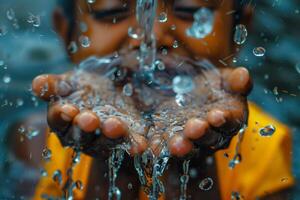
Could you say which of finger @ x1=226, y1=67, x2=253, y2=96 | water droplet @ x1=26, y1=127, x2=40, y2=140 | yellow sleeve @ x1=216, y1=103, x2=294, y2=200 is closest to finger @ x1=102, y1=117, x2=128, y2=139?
finger @ x1=226, y1=67, x2=253, y2=96

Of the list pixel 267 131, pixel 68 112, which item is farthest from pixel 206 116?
pixel 267 131

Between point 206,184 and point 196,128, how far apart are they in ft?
1.43

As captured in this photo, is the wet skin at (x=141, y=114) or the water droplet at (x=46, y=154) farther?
the water droplet at (x=46, y=154)

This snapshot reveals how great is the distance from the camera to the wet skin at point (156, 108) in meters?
0.94

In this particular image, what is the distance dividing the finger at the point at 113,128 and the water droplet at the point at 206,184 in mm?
425

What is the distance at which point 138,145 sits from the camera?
0.96 meters

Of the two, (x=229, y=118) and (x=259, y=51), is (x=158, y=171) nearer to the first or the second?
(x=229, y=118)

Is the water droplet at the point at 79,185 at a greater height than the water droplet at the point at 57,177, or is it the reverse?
the water droplet at the point at 79,185

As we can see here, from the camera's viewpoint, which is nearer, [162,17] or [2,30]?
[162,17]

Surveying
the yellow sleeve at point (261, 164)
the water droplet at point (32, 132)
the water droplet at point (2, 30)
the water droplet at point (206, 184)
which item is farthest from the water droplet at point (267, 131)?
the water droplet at point (2, 30)

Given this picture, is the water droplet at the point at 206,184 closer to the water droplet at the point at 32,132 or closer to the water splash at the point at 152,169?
the water splash at the point at 152,169

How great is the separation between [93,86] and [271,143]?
25.8 inches

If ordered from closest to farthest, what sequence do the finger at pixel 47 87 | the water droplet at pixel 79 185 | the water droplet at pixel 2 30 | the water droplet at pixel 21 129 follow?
the finger at pixel 47 87
the water droplet at pixel 79 185
the water droplet at pixel 21 129
the water droplet at pixel 2 30

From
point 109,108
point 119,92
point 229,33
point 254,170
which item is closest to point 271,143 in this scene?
point 254,170
